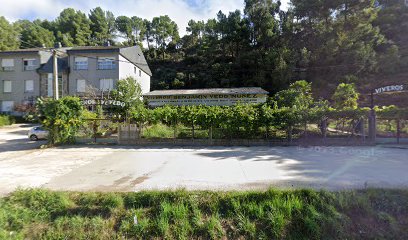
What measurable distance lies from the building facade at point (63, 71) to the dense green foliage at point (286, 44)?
13.6 ft

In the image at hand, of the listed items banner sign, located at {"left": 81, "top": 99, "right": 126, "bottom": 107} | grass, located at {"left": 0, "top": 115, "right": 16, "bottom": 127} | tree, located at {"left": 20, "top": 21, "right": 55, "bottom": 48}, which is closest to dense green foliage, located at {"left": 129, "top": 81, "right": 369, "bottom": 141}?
banner sign, located at {"left": 81, "top": 99, "right": 126, "bottom": 107}

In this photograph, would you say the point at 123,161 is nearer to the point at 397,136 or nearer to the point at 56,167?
the point at 56,167

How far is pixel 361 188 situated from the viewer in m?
5.12

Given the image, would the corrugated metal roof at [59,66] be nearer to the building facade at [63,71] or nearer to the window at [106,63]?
the building facade at [63,71]

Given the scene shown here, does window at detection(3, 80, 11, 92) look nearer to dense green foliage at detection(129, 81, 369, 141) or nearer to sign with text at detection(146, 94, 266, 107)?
sign with text at detection(146, 94, 266, 107)

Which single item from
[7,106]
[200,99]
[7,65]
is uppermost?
[7,65]

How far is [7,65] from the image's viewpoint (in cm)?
2644

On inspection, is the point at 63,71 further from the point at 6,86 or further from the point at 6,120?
the point at 6,86

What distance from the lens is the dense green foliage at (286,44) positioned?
88.8ft

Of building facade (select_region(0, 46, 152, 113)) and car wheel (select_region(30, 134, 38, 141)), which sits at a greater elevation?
building facade (select_region(0, 46, 152, 113))

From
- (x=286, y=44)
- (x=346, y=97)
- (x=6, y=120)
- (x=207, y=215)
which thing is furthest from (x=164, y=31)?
(x=207, y=215)

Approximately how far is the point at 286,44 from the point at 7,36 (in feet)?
142

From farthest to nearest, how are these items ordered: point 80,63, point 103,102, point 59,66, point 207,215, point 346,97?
point 59,66 < point 80,63 < point 103,102 < point 346,97 < point 207,215

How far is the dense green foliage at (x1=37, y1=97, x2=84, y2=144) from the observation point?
1152cm
